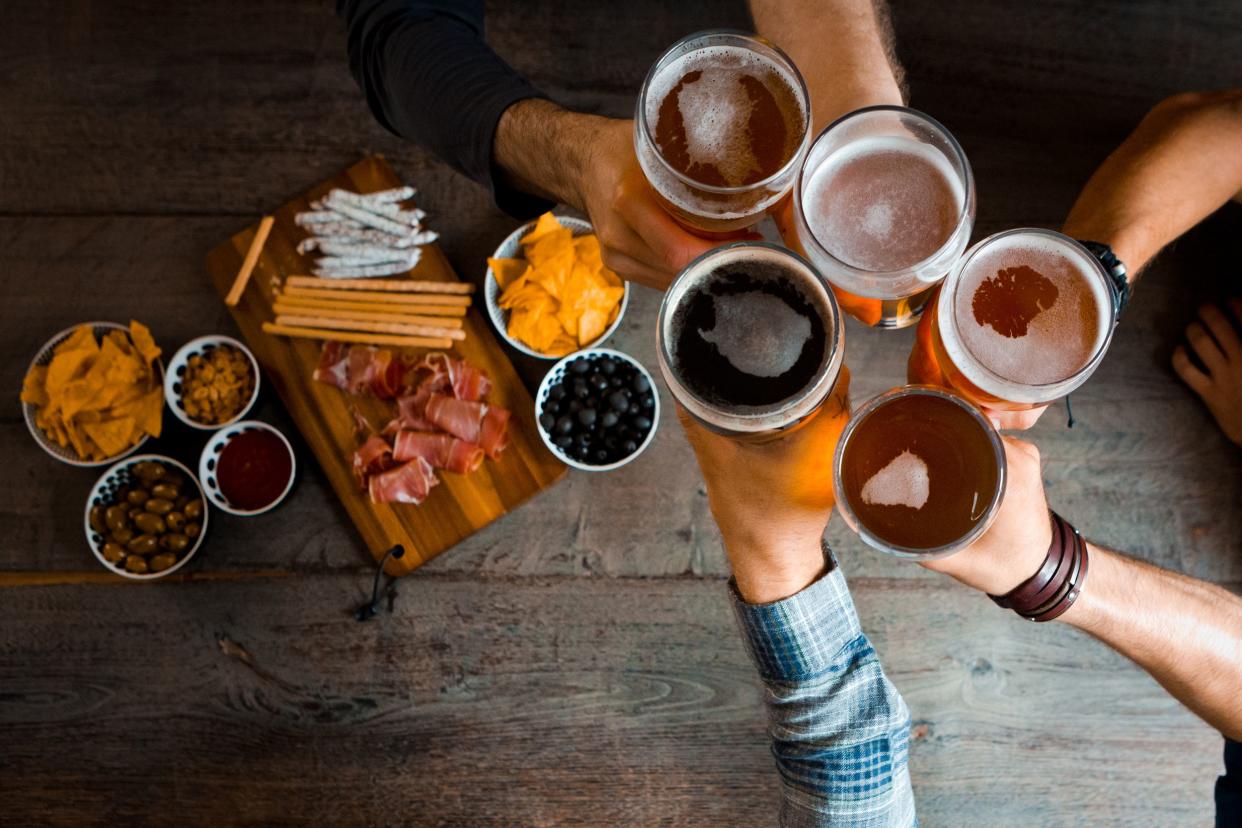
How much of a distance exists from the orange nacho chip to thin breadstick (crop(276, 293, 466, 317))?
14 centimetres

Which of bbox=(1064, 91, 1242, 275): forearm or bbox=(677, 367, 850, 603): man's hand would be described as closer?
bbox=(677, 367, 850, 603): man's hand

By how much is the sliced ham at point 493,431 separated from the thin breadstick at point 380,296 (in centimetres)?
27

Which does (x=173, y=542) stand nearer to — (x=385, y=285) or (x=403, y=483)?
(x=403, y=483)

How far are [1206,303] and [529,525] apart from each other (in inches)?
67.8

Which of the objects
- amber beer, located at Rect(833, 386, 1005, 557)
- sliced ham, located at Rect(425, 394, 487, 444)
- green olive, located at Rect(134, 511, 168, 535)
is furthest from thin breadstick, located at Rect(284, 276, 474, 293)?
amber beer, located at Rect(833, 386, 1005, 557)

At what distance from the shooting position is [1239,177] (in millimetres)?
1675

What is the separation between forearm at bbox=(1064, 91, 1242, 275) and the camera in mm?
1597

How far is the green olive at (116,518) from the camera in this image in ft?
6.07

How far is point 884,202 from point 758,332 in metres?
0.24

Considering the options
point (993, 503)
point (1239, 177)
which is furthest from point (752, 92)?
point (1239, 177)

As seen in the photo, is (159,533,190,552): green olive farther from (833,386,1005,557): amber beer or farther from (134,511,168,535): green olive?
(833,386,1005,557): amber beer

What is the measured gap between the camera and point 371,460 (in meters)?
1.89

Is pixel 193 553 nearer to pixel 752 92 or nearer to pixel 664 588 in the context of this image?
pixel 664 588

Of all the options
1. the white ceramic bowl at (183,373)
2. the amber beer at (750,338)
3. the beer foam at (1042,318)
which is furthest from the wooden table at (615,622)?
the amber beer at (750,338)
